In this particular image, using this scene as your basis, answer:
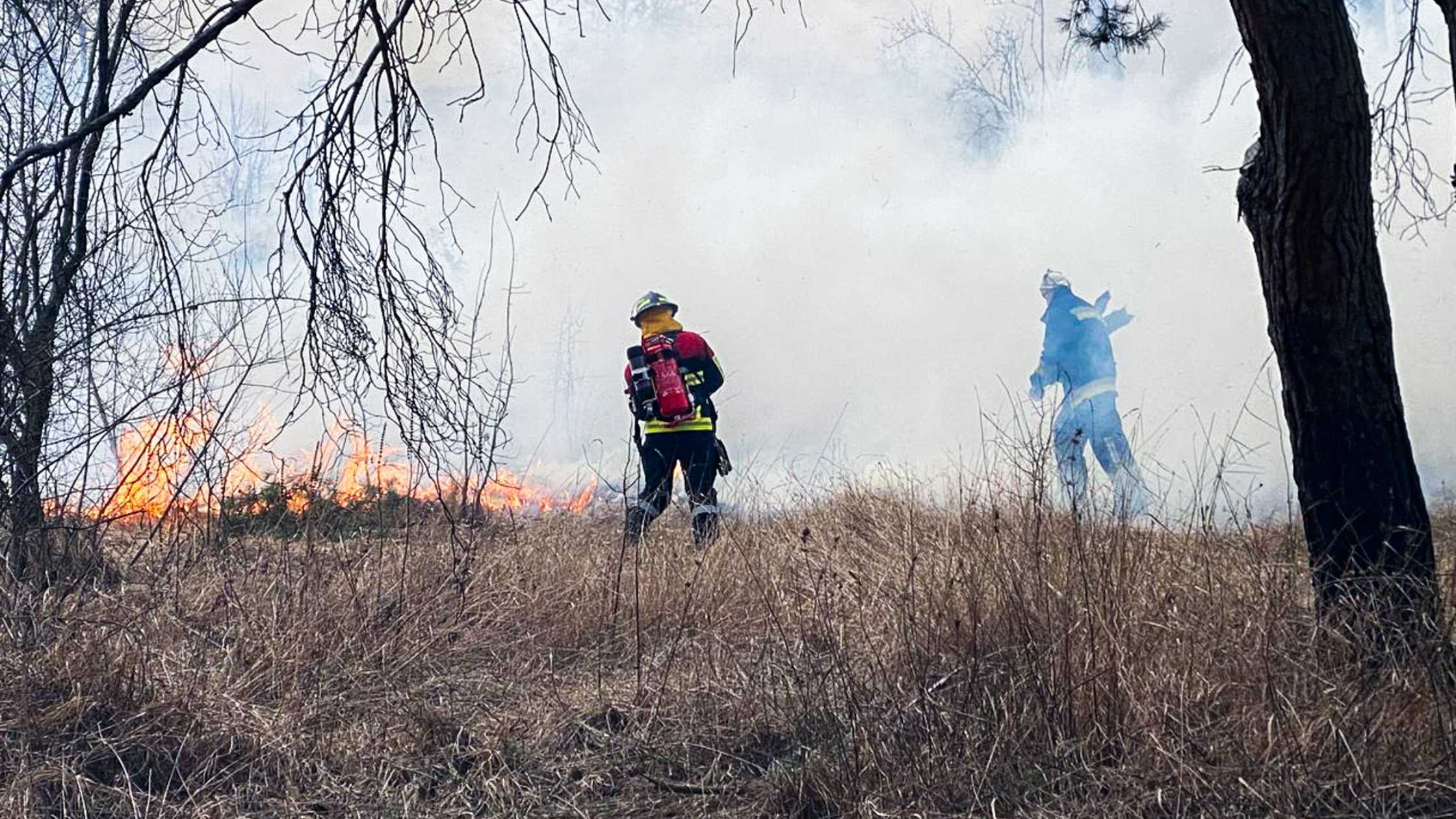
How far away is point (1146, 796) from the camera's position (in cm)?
262

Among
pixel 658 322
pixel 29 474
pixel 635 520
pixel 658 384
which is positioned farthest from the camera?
pixel 658 322

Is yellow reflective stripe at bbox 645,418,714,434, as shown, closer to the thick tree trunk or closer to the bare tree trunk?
the bare tree trunk

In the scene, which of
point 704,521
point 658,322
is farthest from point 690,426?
point 704,521

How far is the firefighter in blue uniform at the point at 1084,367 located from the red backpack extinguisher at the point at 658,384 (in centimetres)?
228

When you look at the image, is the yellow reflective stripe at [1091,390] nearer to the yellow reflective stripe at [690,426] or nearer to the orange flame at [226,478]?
the yellow reflective stripe at [690,426]

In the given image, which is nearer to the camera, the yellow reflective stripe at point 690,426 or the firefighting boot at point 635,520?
the firefighting boot at point 635,520

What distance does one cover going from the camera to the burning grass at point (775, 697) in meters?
2.74

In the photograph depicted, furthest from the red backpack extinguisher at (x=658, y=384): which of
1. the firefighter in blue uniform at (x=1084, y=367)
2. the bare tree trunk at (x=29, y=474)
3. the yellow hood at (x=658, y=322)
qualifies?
the bare tree trunk at (x=29, y=474)

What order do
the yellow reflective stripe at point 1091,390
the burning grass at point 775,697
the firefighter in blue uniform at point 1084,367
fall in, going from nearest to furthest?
the burning grass at point 775,697
the firefighter in blue uniform at point 1084,367
the yellow reflective stripe at point 1091,390

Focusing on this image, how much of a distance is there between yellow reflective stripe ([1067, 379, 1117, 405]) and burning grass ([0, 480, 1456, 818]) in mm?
4990

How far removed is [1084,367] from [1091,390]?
30cm

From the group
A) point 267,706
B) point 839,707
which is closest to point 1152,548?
point 839,707

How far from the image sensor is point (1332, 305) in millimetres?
3281

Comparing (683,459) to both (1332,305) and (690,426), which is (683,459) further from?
(1332,305)
